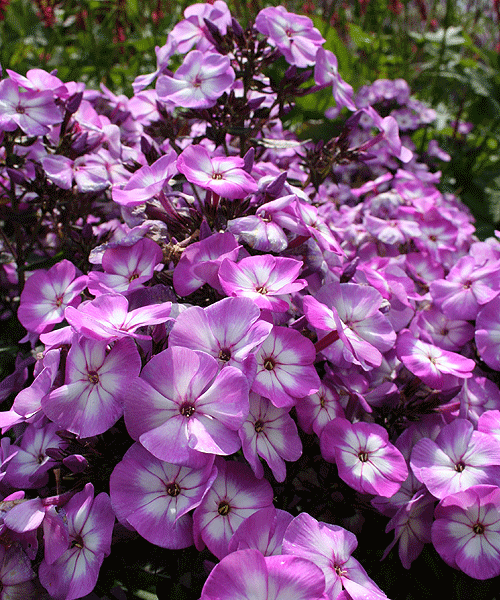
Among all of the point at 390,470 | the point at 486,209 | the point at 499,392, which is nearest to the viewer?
the point at 390,470

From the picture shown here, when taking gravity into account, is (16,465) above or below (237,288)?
below

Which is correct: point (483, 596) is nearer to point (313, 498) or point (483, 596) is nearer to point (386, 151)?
point (313, 498)

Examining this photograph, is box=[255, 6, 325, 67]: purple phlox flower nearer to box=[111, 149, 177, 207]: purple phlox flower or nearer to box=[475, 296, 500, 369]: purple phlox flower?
box=[111, 149, 177, 207]: purple phlox flower

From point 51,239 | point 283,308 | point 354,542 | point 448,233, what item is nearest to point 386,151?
point 448,233

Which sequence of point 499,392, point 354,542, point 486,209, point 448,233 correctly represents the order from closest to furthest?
point 354,542 → point 499,392 → point 448,233 → point 486,209

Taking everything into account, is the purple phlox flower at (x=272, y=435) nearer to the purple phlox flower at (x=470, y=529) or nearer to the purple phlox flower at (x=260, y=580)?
the purple phlox flower at (x=260, y=580)

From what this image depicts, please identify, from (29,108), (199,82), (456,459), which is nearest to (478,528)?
(456,459)

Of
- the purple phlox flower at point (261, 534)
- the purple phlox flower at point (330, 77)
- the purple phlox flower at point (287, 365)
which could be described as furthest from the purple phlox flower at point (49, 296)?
the purple phlox flower at point (330, 77)
